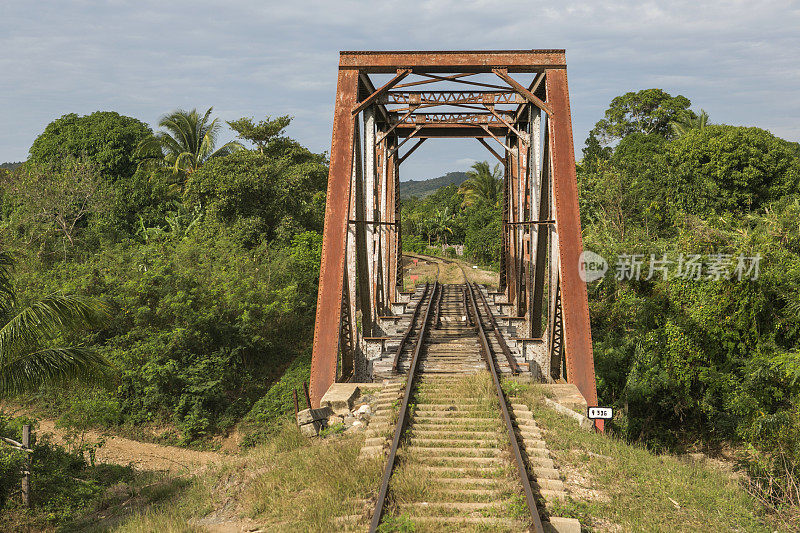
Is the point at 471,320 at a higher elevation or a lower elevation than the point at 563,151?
lower

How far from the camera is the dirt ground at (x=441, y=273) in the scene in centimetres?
3089

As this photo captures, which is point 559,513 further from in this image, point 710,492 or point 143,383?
point 143,383

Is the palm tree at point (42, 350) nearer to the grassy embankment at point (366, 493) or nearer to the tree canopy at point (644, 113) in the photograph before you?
the grassy embankment at point (366, 493)

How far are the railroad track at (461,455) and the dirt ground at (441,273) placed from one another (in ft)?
59.1

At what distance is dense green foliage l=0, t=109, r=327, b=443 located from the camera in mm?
15102

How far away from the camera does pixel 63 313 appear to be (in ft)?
23.7

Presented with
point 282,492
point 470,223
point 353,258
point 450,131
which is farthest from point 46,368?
point 470,223

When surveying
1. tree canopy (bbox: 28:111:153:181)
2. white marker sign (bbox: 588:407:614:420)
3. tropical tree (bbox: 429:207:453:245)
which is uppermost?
tree canopy (bbox: 28:111:153:181)

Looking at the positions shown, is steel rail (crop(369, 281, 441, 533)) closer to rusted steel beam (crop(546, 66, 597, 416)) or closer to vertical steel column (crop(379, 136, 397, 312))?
rusted steel beam (crop(546, 66, 597, 416))

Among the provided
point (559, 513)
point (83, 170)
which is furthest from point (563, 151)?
point (83, 170)

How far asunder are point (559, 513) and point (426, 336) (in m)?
8.55


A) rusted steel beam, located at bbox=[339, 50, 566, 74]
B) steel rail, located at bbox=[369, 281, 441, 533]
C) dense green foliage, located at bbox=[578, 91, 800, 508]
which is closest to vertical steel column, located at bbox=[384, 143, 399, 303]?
dense green foliage, located at bbox=[578, 91, 800, 508]

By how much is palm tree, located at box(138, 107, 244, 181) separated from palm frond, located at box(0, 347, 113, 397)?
2447 cm

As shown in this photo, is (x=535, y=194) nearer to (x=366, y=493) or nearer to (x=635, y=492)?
(x=635, y=492)
